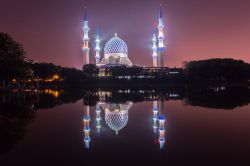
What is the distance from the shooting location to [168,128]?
1338cm

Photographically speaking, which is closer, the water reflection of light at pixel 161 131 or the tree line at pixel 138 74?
the water reflection of light at pixel 161 131

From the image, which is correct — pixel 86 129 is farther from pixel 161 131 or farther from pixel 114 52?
pixel 114 52

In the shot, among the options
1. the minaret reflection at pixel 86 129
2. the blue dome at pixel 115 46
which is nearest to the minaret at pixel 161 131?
the minaret reflection at pixel 86 129

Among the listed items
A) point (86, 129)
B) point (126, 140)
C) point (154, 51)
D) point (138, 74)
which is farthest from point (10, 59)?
point (154, 51)

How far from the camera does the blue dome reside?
3871 inches

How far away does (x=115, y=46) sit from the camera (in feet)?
324

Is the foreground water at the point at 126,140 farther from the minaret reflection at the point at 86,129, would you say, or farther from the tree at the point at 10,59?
the tree at the point at 10,59

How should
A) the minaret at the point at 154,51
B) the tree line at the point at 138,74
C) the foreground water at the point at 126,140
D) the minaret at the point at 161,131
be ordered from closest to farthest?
the foreground water at the point at 126,140 → the minaret at the point at 161,131 → the tree line at the point at 138,74 → the minaret at the point at 154,51

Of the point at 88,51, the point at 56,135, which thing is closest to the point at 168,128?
the point at 56,135

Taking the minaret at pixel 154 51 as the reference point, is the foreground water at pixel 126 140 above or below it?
below

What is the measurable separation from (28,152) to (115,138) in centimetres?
306

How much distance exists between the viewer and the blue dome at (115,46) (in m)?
98.3

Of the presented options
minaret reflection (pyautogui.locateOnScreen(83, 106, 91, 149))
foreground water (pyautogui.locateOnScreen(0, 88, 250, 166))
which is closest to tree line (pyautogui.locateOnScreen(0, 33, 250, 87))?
minaret reflection (pyautogui.locateOnScreen(83, 106, 91, 149))

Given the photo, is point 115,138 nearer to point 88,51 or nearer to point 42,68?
point 42,68
